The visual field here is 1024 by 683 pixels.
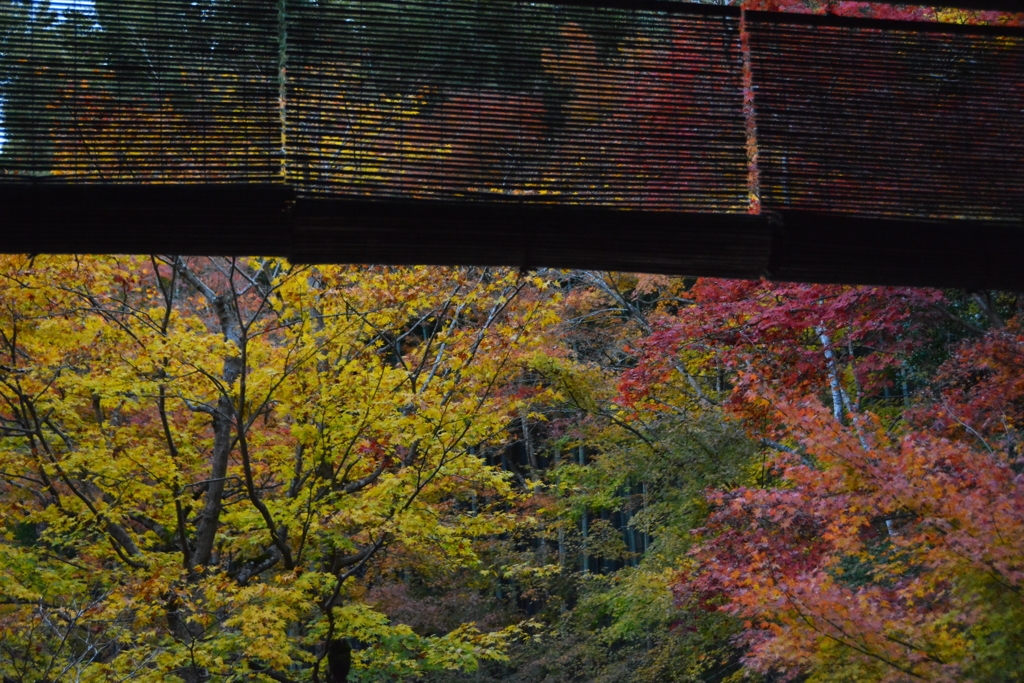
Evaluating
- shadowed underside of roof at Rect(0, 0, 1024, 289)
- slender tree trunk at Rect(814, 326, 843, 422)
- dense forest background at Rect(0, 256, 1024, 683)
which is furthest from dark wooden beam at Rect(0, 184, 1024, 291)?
slender tree trunk at Rect(814, 326, 843, 422)

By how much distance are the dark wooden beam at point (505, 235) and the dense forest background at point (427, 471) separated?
8.33 ft

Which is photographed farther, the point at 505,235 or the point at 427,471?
the point at 427,471

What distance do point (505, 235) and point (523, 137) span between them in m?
0.30

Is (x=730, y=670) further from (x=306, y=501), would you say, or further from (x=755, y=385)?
(x=306, y=501)

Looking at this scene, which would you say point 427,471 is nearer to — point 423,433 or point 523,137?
point 423,433

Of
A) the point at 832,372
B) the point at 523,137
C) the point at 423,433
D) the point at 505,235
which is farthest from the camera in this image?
the point at 832,372

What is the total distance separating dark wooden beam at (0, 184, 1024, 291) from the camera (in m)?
1.98

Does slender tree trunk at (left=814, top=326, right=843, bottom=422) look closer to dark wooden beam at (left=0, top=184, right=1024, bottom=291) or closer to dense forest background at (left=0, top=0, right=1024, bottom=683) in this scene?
dense forest background at (left=0, top=0, right=1024, bottom=683)

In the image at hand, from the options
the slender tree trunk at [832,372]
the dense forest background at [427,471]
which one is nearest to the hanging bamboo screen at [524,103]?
the dense forest background at [427,471]

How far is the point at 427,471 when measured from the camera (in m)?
6.93

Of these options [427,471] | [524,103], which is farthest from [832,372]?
[524,103]

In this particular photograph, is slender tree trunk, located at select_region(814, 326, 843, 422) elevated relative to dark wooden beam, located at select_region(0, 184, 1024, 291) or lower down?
elevated

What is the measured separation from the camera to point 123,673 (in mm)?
6055

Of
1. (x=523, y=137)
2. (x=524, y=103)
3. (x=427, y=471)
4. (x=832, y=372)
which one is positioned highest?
(x=832, y=372)
